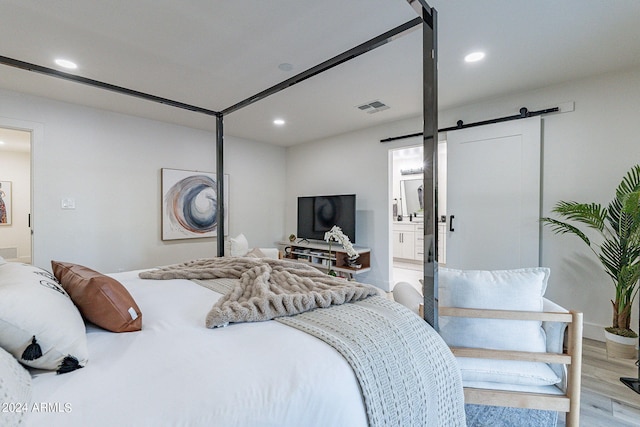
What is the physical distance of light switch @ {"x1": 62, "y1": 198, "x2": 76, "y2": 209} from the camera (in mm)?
3363

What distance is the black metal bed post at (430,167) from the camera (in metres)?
1.31

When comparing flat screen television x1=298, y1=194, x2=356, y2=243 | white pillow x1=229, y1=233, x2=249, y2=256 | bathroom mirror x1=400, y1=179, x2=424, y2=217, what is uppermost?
bathroom mirror x1=400, y1=179, x2=424, y2=217

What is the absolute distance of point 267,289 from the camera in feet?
4.35

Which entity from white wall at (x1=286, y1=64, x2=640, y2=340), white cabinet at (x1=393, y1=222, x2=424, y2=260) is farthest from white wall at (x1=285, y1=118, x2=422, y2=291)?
white cabinet at (x1=393, y1=222, x2=424, y2=260)

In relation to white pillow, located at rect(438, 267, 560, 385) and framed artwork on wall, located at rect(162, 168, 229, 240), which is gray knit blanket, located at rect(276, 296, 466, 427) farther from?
framed artwork on wall, located at rect(162, 168, 229, 240)

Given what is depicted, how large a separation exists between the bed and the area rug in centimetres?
53

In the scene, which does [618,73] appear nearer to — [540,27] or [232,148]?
[540,27]

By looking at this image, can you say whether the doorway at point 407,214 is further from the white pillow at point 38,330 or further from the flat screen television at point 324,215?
the white pillow at point 38,330

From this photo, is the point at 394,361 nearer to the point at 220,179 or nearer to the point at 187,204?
the point at 220,179

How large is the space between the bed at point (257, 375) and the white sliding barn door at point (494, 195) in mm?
2549

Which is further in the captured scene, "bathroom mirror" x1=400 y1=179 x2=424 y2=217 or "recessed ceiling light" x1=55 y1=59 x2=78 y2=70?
"bathroom mirror" x1=400 y1=179 x2=424 y2=217

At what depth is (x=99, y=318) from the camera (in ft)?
3.34

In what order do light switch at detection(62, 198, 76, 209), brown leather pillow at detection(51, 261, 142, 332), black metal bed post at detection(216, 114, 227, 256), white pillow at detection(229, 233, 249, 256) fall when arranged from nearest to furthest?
1. brown leather pillow at detection(51, 261, 142, 332)
2. black metal bed post at detection(216, 114, 227, 256)
3. light switch at detection(62, 198, 76, 209)
4. white pillow at detection(229, 233, 249, 256)

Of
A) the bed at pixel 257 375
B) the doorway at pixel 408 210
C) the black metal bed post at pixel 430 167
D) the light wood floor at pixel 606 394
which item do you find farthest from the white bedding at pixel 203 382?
the doorway at pixel 408 210
